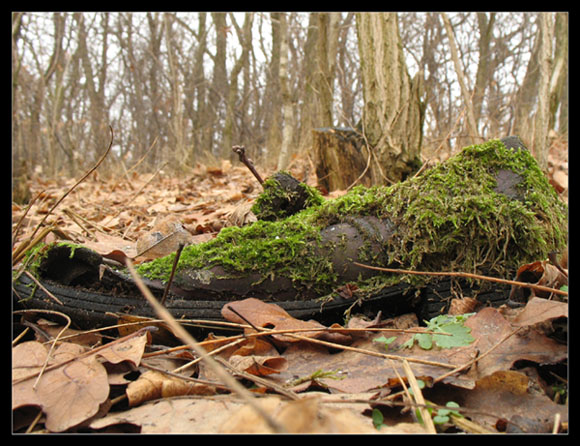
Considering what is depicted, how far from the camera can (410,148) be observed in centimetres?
→ 398

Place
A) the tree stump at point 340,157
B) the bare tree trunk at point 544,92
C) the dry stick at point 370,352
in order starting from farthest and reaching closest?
the tree stump at point 340,157
the bare tree trunk at point 544,92
the dry stick at point 370,352

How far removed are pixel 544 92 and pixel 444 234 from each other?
2871 mm

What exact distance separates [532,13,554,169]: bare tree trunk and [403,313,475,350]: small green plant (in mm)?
3025

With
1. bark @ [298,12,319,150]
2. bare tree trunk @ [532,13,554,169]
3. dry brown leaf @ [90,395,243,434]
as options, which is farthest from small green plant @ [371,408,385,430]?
bark @ [298,12,319,150]

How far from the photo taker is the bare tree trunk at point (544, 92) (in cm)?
364

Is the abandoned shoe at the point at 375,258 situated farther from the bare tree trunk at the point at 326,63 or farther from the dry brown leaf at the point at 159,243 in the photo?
the bare tree trunk at the point at 326,63

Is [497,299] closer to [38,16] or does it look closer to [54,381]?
[54,381]

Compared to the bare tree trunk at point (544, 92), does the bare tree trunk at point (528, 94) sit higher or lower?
higher

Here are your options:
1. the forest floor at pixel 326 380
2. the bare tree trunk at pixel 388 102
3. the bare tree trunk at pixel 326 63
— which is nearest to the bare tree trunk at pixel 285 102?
the bare tree trunk at pixel 326 63

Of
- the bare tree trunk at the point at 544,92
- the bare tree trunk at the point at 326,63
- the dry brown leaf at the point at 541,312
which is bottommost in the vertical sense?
the dry brown leaf at the point at 541,312

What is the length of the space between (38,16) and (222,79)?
224 inches

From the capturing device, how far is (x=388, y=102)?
13.2 ft

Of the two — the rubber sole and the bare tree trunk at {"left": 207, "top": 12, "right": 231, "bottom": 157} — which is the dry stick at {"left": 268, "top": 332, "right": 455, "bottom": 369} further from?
the bare tree trunk at {"left": 207, "top": 12, "right": 231, "bottom": 157}

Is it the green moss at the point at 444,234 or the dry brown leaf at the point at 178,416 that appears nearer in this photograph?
the dry brown leaf at the point at 178,416
